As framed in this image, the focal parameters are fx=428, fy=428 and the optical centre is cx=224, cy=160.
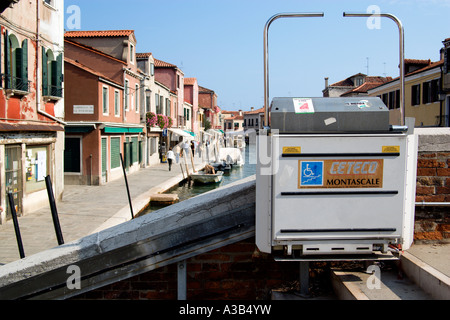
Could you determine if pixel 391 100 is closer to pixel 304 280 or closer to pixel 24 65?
pixel 24 65

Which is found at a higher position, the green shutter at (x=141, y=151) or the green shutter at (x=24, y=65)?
the green shutter at (x=24, y=65)

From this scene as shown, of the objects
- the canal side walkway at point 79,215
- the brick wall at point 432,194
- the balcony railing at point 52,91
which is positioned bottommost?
the canal side walkway at point 79,215

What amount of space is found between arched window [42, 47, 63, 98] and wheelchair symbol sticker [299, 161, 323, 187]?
14.2m

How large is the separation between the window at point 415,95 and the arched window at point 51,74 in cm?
2669

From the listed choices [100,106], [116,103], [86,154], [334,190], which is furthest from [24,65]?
[334,190]

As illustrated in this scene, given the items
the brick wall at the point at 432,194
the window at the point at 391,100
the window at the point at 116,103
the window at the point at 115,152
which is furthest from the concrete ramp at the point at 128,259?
the window at the point at 391,100

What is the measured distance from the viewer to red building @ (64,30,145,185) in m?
21.5

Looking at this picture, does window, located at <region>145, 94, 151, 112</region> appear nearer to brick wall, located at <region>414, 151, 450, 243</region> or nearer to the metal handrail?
the metal handrail

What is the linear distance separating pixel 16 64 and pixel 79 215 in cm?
512

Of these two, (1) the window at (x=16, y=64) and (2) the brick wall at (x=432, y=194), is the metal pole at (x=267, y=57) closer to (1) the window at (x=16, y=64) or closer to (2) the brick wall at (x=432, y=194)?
(2) the brick wall at (x=432, y=194)

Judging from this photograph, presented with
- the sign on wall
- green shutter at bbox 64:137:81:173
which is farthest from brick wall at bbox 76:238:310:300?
the sign on wall

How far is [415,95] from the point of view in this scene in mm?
33250

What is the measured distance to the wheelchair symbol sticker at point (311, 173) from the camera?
116 inches
